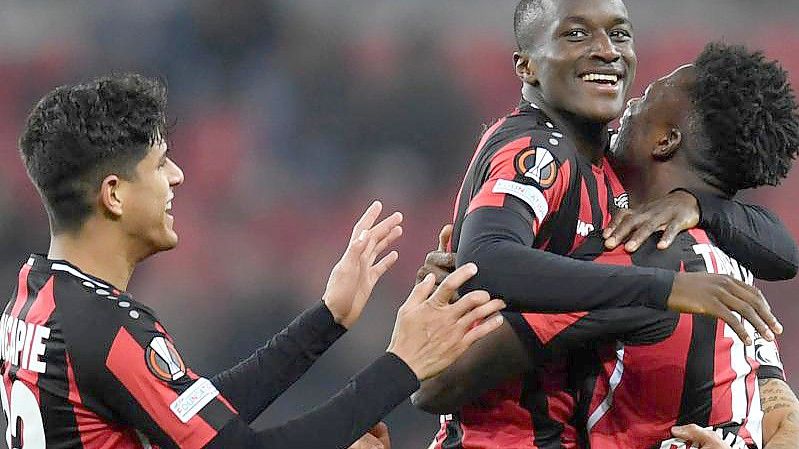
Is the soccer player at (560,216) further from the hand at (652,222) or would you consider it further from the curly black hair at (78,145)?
the curly black hair at (78,145)

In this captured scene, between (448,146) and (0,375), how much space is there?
4.20 metres

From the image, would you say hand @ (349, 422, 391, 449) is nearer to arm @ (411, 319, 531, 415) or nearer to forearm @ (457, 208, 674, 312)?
arm @ (411, 319, 531, 415)

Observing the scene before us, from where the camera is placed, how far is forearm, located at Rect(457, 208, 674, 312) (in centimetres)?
250

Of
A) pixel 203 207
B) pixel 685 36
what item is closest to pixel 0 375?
pixel 203 207

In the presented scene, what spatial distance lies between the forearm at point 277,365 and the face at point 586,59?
2.67 ft

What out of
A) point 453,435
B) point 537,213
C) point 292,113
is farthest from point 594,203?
point 292,113

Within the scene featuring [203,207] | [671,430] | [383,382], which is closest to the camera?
[383,382]

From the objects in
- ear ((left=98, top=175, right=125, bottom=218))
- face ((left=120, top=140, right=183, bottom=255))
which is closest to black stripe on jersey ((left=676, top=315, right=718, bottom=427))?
face ((left=120, top=140, right=183, bottom=255))

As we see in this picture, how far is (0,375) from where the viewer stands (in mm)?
2561

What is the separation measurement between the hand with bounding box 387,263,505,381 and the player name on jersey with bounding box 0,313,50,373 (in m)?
0.71

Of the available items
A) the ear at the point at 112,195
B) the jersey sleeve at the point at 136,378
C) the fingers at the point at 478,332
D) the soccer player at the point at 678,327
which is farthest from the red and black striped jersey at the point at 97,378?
the soccer player at the point at 678,327

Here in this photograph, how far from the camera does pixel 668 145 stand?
10.1 feet

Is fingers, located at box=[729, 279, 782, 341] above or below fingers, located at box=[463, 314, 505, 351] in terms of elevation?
below

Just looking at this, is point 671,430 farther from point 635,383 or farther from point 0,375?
point 0,375
